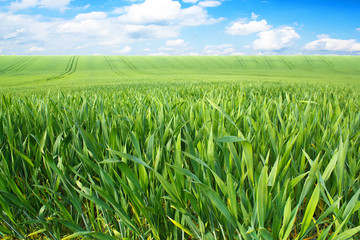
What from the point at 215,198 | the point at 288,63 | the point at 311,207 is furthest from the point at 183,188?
the point at 288,63

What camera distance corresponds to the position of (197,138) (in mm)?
978

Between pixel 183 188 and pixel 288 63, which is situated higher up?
pixel 288 63

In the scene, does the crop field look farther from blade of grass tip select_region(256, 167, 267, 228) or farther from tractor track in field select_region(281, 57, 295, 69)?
Answer: tractor track in field select_region(281, 57, 295, 69)

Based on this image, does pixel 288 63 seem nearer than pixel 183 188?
No

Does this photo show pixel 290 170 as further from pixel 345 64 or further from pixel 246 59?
pixel 345 64

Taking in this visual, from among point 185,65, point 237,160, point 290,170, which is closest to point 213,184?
point 237,160

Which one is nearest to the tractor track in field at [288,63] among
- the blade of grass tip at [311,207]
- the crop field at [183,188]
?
the crop field at [183,188]

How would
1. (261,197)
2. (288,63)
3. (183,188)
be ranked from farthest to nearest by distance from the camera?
(288,63) → (183,188) → (261,197)

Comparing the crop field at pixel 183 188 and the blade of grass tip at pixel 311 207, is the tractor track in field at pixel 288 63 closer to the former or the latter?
the crop field at pixel 183 188

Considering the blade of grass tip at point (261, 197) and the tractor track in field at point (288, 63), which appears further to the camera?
the tractor track in field at point (288, 63)

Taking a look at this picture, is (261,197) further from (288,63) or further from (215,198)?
(288,63)

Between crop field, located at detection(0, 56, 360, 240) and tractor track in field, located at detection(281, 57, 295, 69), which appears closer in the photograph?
crop field, located at detection(0, 56, 360, 240)

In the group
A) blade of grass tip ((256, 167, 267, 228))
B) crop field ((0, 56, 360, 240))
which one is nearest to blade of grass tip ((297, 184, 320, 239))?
crop field ((0, 56, 360, 240))

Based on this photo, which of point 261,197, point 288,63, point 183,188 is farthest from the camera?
point 288,63
